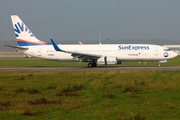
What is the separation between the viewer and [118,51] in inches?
1479

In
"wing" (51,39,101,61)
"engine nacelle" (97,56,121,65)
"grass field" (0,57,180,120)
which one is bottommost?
"grass field" (0,57,180,120)

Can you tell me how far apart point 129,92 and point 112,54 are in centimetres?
2245

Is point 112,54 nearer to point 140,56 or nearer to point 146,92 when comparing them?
point 140,56

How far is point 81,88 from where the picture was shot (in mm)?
17406

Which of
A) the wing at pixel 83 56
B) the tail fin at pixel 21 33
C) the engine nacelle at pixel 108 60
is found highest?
the tail fin at pixel 21 33

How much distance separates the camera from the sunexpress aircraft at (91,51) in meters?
36.6

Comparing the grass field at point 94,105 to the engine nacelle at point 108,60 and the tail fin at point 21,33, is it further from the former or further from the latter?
the tail fin at point 21,33

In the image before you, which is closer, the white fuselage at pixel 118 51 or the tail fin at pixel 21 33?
the white fuselage at pixel 118 51

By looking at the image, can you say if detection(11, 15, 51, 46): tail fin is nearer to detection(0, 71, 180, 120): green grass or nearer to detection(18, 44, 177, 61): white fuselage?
detection(18, 44, 177, 61): white fuselage

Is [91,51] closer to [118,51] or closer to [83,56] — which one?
[83,56]

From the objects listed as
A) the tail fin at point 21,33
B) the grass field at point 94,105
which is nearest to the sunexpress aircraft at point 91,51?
the tail fin at point 21,33

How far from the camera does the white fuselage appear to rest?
3675 cm

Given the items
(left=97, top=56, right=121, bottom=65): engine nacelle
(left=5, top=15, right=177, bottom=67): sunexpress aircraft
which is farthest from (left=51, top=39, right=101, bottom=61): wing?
(left=97, top=56, right=121, bottom=65): engine nacelle

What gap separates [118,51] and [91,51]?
4937mm
